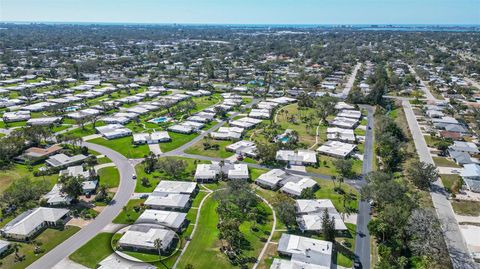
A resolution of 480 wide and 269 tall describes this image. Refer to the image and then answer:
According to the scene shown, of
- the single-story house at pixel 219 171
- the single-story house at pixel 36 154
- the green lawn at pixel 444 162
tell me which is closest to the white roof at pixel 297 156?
the single-story house at pixel 219 171

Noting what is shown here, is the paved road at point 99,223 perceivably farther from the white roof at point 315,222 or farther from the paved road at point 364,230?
the paved road at point 364,230

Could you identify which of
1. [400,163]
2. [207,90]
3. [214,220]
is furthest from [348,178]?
[207,90]

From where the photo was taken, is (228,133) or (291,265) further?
(228,133)

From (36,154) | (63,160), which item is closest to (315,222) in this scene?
(63,160)

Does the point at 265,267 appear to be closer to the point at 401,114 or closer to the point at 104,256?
the point at 104,256

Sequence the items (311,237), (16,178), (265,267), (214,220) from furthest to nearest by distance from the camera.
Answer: (16,178) → (214,220) → (311,237) → (265,267)

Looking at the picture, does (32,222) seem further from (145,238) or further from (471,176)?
(471,176)

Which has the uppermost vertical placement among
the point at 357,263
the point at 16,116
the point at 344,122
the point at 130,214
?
the point at 16,116
